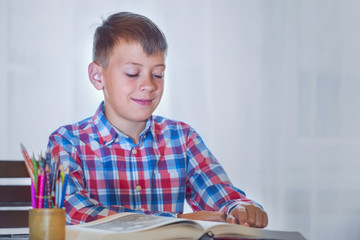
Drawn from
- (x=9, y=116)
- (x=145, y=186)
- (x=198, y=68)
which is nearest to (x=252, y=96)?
(x=198, y=68)

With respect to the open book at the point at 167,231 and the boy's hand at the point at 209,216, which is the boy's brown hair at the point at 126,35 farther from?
the open book at the point at 167,231

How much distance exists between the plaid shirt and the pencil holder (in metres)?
0.47

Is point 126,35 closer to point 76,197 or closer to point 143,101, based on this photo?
point 143,101

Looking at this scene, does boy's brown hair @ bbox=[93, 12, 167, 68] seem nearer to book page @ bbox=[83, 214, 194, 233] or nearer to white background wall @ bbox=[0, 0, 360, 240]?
book page @ bbox=[83, 214, 194, 233]

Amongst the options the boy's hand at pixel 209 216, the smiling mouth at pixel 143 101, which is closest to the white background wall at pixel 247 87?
the smiling mouth at pixel 143 101

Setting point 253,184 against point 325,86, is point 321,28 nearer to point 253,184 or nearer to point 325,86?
point 325,86

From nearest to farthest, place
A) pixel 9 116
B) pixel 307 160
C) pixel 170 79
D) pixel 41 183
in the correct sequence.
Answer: pixel 41 183 < pixel 9 116 < pixel 170 79 < pixel 307 160

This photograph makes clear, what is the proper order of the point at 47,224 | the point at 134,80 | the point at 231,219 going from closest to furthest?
the point at 47,224
the point at 231,219
the point at 134,80

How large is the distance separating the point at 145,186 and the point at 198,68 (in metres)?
1.27

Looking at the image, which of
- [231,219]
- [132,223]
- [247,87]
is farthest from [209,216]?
[247,87]

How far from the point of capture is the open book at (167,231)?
2.30 feet

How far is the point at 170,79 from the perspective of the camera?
2449 mm

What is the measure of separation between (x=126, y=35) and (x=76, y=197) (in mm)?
448

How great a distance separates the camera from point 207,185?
1275 mm
